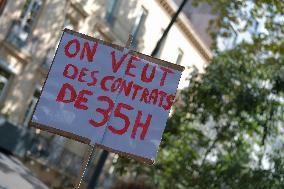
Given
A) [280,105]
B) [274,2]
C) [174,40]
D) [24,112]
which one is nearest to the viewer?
[274,2]

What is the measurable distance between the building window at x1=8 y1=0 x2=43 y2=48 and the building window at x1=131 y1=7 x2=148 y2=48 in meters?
7.30

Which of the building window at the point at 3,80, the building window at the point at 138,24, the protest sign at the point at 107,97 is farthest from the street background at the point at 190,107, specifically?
the protest sign at the point at 107,97

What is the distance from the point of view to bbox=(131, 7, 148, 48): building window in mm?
25969

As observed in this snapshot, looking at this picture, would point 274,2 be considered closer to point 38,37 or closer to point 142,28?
point 38,37

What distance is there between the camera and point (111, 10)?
24.1 metres

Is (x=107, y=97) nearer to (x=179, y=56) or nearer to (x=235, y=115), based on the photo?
(x=235, y=115)

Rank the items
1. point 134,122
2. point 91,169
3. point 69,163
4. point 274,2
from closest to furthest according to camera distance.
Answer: point 134,122 → point 274,2 → point 69,163 → point 91,169

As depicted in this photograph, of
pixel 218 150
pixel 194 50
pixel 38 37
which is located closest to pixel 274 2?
pixel 218 150

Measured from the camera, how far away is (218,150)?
1819 cm

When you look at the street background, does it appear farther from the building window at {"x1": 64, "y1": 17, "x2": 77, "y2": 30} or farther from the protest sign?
the protest sign

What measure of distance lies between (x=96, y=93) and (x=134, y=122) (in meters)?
0.50

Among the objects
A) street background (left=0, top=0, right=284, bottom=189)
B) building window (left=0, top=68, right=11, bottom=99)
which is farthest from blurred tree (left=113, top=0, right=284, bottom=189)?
building window (left=0, top=68, right=11, bottom=99)

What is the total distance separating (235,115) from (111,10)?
371 inches

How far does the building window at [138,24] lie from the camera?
26.0 m
